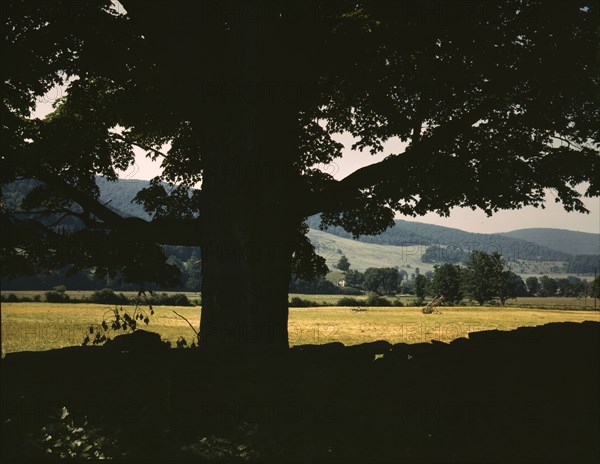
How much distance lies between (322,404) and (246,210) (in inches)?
175

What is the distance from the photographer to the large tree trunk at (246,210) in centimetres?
860

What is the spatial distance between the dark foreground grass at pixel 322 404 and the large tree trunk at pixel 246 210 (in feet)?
10.3

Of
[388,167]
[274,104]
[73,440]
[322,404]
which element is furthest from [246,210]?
[73,440]

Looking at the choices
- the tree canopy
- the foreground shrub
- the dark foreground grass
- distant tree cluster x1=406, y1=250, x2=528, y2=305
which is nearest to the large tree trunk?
the tree canopy

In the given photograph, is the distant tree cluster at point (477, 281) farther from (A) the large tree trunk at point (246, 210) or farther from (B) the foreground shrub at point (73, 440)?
(B) the foreground shrub at point (73, 440)

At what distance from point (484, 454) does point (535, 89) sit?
757 cm

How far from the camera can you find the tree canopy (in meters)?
8.70

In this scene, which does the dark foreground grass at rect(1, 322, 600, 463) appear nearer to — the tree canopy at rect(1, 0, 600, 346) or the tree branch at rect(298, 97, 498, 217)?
the tree canopy at rect(1, 0, 600, 346)

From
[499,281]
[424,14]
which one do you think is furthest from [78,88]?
[499,281]

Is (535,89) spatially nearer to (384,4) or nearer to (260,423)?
(384,4)

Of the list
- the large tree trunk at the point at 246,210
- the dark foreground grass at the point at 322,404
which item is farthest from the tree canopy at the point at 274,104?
the dark foreground grass at the point at 322,404

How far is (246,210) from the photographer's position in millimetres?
8734

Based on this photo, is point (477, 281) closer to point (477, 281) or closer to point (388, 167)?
point (477, 281)

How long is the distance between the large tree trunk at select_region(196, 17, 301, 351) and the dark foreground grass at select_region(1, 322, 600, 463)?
315cm
